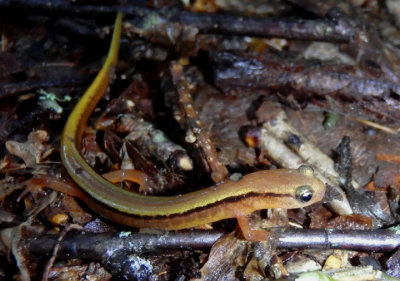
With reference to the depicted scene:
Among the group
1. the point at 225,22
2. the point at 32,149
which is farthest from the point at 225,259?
the point at 225,22

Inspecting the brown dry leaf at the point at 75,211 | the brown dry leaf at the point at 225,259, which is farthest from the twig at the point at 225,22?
the brown dry leaf at the point at 225,259

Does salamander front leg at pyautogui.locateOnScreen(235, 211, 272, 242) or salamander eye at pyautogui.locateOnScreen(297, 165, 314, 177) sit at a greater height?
salamander eye at pyautogui.locateOnScreen(297, 165, 314, 177)

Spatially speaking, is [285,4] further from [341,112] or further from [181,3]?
[341,112]

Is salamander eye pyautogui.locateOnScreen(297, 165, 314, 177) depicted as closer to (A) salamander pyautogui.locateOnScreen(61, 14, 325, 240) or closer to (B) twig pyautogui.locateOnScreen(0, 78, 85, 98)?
(A) salamander pyautogui.locateOnScreen(61, 14, 325, 240)

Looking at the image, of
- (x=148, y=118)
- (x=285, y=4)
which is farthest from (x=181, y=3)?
(x=148, y=118)

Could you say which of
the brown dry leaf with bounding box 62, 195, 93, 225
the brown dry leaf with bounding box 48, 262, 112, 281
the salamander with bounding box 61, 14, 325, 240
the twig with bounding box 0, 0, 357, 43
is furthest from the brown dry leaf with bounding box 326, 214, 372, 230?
the twig with bounding box 0, 0, 357, 43

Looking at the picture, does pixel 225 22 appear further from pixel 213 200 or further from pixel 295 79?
pixel 213 200
